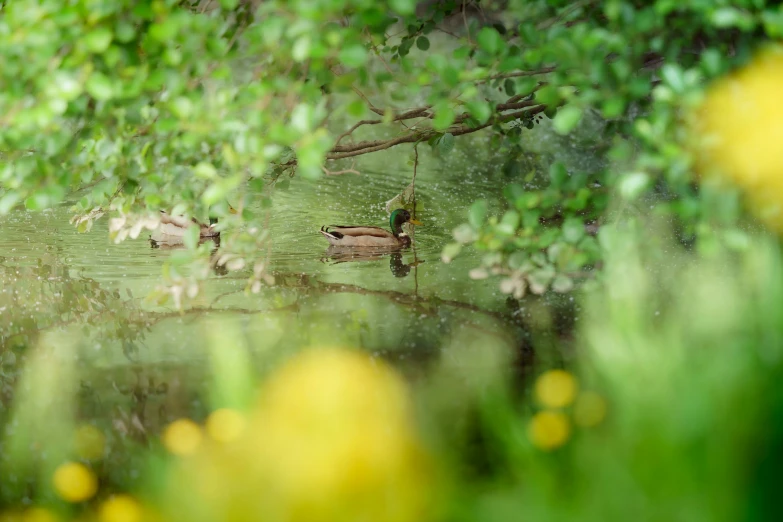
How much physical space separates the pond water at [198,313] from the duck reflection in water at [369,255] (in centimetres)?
3

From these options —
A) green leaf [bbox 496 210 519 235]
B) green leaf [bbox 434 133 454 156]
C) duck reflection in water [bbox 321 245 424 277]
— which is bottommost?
duck reflection in water [bbox 321 245 424 277]

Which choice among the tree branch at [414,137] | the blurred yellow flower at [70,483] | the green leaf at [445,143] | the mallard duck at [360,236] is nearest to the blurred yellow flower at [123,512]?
the blurred yellow flower at [70,483]

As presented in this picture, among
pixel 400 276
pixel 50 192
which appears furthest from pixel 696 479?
pixel 400 276

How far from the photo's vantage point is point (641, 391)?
3.12m

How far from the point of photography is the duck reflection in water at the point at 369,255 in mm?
8559

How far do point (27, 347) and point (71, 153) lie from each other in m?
2.21

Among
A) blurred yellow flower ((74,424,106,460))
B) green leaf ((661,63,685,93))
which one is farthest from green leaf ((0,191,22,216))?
green leaf ((661,63,685,93))

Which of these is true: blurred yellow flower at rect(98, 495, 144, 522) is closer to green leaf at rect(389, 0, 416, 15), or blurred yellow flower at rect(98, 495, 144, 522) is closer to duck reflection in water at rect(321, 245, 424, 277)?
green leaf at rect(389, 0, 416, 15)

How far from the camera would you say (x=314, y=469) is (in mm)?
2826

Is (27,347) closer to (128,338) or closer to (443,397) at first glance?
(128,338)

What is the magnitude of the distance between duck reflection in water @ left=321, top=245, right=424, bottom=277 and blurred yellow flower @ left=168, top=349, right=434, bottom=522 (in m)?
5.23

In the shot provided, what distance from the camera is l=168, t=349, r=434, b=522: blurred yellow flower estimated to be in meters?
2.77

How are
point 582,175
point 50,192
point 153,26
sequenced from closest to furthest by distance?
point 153,26, point 50,192, point 582,175

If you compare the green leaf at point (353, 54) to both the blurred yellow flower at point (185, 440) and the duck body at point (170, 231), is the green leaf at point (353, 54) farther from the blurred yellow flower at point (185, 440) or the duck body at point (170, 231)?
the duck body at point (170, 231)
